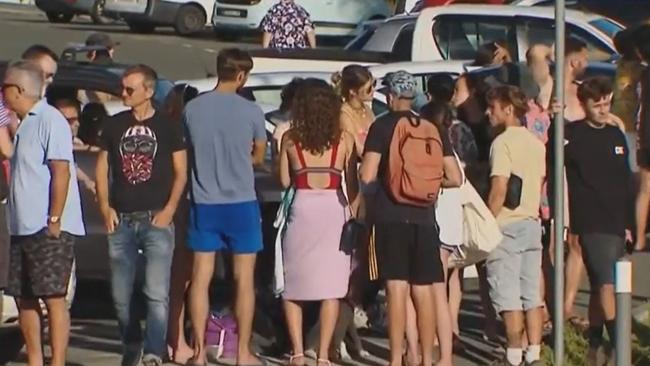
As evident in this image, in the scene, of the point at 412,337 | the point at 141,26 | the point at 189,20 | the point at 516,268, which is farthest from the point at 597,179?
the point at 141,26

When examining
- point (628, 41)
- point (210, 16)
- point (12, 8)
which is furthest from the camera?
point (12, 8)

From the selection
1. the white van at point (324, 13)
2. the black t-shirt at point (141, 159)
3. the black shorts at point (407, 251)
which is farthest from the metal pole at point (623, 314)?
the white van at point (324, 13)

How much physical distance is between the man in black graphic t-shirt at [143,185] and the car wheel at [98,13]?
1009 inches

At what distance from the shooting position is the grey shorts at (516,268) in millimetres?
10258

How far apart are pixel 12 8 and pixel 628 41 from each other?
32.6 metres

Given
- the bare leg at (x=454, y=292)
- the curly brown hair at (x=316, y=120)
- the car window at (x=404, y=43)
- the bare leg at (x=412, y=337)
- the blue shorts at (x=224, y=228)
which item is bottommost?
the bare leg at (x=412, y=337)

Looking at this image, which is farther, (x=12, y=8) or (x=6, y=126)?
(x=12, y=8)

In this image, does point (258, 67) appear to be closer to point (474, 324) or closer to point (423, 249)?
point (474, 324)

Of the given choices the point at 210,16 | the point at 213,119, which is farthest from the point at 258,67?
the point at 210,16

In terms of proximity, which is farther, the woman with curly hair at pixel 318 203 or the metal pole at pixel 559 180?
the woman with curly hair at pixel 318 203

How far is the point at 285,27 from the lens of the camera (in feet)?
66.1

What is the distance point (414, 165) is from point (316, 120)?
61 centimetres

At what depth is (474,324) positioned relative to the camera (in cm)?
1199

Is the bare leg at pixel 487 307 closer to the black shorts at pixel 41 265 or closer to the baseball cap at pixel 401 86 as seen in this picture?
the baseball cap at pixel 401 86
